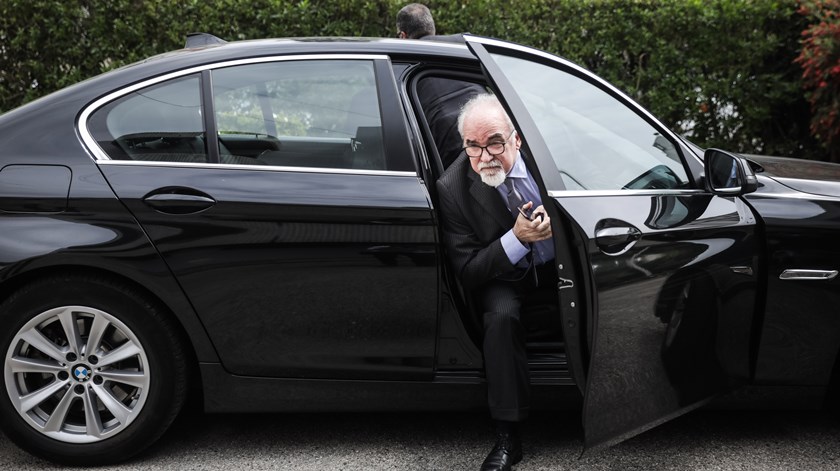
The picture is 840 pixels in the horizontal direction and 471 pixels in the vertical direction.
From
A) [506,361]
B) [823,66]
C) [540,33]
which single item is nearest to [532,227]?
[506,361]

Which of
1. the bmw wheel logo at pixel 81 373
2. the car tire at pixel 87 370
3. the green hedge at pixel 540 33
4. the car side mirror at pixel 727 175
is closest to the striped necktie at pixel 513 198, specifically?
the car side mirror at pixel 727 175

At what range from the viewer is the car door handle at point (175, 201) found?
3.10 meters

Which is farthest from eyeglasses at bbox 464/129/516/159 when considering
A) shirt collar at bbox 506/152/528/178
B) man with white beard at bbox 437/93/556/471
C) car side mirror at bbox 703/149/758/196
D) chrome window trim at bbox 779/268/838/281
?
chrome window trim at bbox 779/268/838/281

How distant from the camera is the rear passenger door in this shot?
3.12 m

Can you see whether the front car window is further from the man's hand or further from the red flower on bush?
the red flower on bush

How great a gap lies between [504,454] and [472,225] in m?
0.83

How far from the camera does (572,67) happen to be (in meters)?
3.30

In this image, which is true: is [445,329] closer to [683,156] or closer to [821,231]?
[683,156]

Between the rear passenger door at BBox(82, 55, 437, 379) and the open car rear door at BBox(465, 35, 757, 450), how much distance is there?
1.58 feet

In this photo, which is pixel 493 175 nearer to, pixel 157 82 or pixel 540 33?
pixel 157 82

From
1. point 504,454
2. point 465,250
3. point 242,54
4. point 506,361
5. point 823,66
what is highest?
point 242,54

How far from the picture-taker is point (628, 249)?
291 cm

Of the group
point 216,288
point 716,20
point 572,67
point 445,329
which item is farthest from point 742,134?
point 216,288

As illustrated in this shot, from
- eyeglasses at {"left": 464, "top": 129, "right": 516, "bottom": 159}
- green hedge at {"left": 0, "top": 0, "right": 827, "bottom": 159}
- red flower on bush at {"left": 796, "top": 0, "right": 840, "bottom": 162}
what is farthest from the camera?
green hedge at {"left": 0, "top": 0, "right": 827, "bottom": 159}
